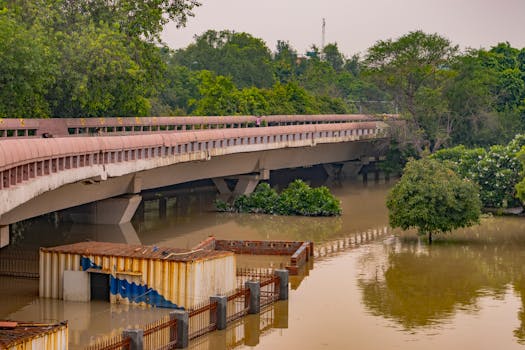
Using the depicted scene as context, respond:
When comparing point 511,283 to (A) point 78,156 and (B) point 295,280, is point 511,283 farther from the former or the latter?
(A) point 78,156

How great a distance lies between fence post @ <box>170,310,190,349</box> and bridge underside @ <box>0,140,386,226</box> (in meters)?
9.91

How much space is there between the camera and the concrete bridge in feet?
106

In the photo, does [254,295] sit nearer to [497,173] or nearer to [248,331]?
[248,331]

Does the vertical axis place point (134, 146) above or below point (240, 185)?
above

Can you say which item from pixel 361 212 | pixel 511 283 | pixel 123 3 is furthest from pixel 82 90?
pixel 511 283

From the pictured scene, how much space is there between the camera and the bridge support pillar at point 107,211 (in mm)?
47844

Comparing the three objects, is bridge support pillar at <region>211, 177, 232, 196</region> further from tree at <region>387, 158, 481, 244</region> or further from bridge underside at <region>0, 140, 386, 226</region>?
tree at <region>387, 158, 481, 244</region>

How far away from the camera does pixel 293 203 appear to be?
5559 centimetres

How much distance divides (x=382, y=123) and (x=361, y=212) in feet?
75.5

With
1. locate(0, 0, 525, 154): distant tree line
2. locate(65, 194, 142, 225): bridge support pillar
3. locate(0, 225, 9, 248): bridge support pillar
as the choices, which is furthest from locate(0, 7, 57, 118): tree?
locate(0, 225, 9, 248): bridge support pillar

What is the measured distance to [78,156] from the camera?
37.7 m

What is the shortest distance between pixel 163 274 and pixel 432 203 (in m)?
16.8

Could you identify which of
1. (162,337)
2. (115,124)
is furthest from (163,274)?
(115,124)

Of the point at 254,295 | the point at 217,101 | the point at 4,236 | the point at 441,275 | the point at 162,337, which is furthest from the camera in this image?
the point at 217,101
